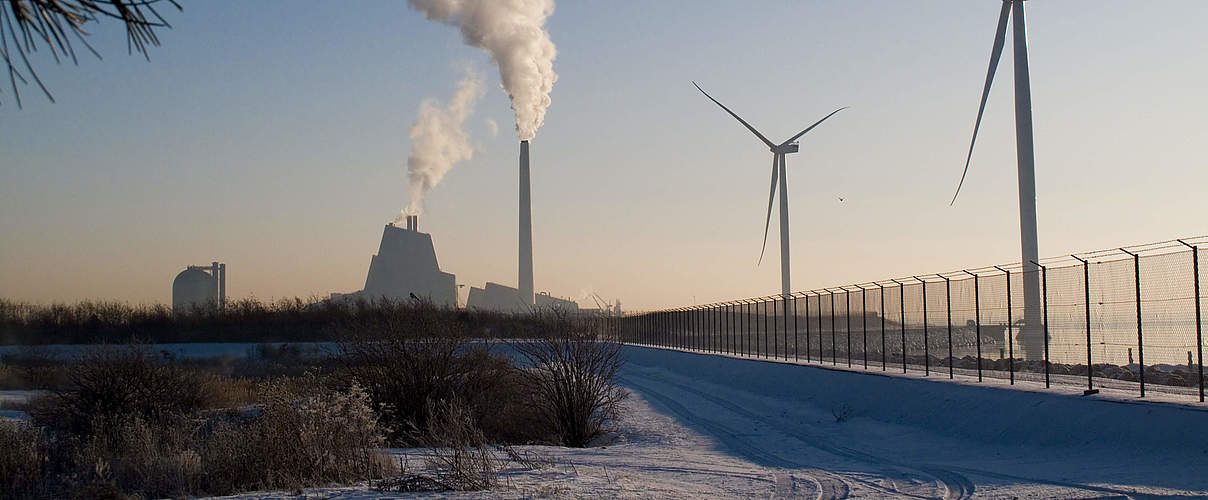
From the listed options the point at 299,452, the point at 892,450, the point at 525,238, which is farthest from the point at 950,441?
the point at 525,238

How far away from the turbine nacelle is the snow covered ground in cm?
2975

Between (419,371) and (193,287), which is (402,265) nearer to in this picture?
(193,287)

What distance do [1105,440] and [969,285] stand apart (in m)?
9.27

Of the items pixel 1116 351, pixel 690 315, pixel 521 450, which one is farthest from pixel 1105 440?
pixel 690 315

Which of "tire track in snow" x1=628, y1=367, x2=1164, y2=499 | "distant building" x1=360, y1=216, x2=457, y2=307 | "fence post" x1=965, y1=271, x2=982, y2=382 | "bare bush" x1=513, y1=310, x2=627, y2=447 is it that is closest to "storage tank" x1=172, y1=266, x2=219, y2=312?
"distant building" x1=360, y1=216, x2=457, y2=307

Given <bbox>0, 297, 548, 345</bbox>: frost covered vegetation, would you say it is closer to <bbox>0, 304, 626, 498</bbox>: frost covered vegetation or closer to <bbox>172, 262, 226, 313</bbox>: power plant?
<bbox>172, 262, 226, 313</bbox>: power plant

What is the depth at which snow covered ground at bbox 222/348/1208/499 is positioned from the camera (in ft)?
40.9

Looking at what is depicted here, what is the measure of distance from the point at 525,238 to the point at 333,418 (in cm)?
6586

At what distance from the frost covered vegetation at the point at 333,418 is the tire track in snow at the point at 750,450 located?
2.47 meters

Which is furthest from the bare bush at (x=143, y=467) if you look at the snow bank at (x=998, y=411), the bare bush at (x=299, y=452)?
the snow bank at (x=998, y=411)

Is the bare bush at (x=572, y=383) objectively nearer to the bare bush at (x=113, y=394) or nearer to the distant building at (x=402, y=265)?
the bare bush at (x=113, y=394)

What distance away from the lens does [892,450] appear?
720 inches

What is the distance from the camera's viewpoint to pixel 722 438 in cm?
2123

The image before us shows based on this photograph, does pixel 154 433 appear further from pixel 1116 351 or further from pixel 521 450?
→ pixel 1116 351
